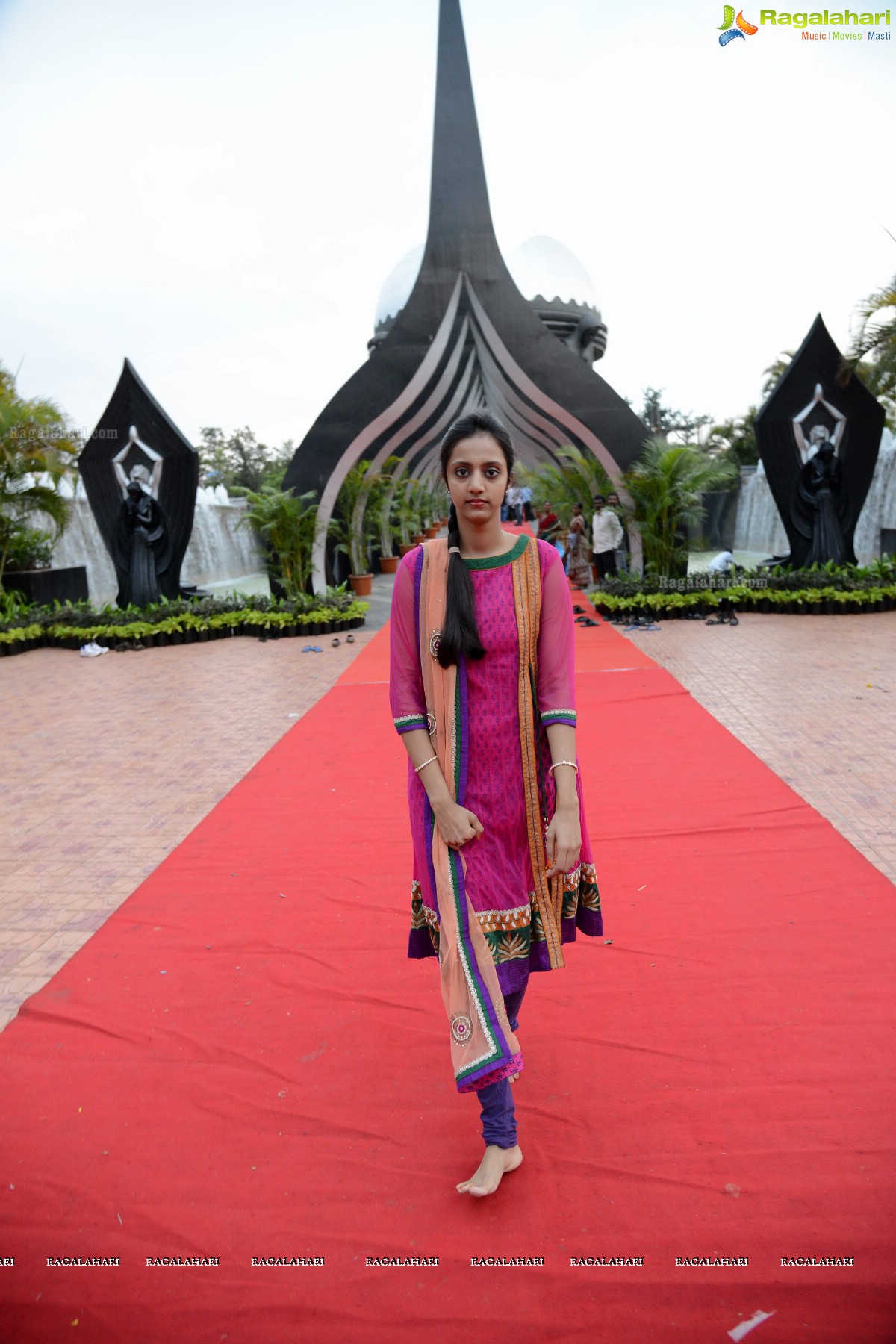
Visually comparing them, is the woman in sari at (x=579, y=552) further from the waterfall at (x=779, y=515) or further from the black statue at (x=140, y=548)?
the black statue at (x=140, y=548)

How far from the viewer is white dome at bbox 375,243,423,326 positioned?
23.5 m

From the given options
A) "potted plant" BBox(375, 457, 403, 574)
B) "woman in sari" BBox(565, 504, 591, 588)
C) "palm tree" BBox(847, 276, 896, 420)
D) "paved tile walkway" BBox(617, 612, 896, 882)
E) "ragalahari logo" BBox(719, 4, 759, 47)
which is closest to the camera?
"ragalahari logo" BBox(719, 4, 759, 47)

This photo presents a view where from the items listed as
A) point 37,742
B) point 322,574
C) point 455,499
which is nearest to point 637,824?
point 455,499

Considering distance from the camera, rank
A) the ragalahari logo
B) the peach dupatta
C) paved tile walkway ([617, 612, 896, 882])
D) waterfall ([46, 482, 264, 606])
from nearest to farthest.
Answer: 1. the peach dupatta
2. the ragalahari logo
3. paved tile walkway ([617, 612, 896, 882])
4. waterfall ([46, 482, 264, 606])

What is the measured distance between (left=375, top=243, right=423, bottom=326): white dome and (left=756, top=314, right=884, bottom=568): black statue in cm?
1536

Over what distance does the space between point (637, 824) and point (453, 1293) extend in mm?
2223

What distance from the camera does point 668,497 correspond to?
10.3 meters

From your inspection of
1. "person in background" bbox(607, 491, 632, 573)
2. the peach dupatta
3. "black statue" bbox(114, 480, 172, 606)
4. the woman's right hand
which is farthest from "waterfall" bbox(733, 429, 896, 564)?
the woman's right hand

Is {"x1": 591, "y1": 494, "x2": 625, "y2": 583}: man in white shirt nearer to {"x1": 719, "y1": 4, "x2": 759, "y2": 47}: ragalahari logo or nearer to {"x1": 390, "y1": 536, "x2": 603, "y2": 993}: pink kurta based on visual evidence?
{"x1": 719, "y1": 4, "x2": 759, "y2": 47}: ragalahari logo

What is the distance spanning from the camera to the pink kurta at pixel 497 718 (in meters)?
1.67

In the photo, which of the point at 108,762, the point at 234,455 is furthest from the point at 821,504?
the point at 234,455

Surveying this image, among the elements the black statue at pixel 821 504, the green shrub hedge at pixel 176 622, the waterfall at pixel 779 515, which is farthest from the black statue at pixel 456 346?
the waterfall at pixel 779 515

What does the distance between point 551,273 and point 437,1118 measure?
2706 cm

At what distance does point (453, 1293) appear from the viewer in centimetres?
148
